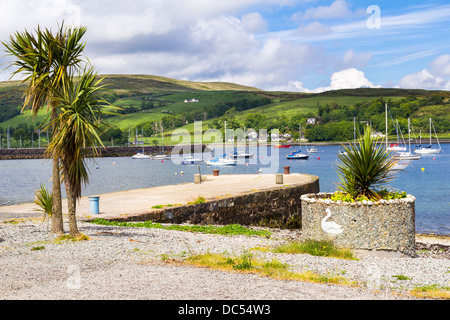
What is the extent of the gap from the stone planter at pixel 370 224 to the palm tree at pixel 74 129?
6.25 m

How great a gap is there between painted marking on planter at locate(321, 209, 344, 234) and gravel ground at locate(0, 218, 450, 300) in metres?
1.12

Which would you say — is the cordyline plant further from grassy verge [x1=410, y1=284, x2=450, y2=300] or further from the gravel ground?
grassy verge [x1=410, y1=284, x2=450, y2=300]

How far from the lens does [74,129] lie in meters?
11.8

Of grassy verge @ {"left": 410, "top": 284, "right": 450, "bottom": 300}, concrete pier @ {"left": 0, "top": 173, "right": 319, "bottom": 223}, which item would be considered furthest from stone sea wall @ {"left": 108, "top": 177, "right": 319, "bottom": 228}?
grassy verge @ {"left": 410, "top": 284, "right": 450, "bottom": 300}

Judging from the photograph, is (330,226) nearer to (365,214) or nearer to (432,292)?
(365,214)

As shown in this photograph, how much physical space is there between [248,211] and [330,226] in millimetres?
10770

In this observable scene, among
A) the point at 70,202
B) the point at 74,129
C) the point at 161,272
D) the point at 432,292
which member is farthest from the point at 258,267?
the point at 74,129

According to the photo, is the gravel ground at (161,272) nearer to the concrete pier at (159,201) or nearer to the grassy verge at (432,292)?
the grassy verge at (432,292)

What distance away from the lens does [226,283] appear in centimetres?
805

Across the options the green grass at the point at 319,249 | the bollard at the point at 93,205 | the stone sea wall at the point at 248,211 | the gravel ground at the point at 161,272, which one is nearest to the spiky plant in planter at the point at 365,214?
the green grass at the point at 319,249

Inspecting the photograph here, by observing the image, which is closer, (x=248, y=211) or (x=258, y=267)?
(x=258, y=267)
